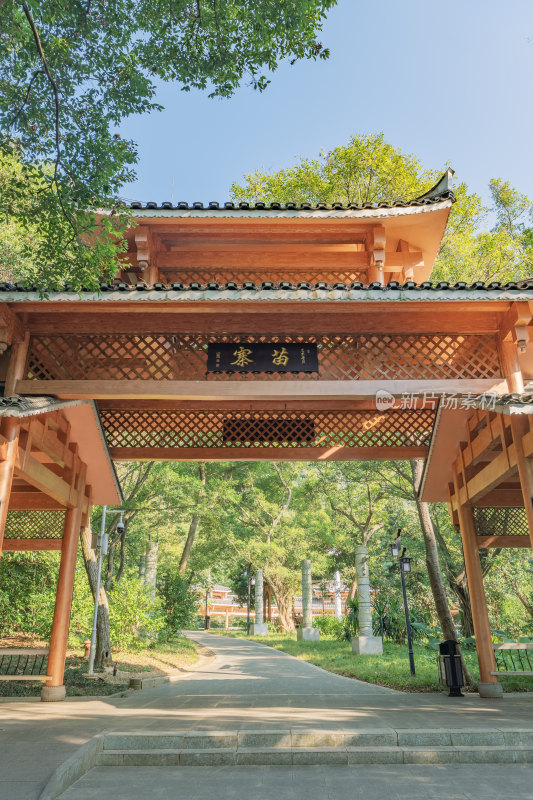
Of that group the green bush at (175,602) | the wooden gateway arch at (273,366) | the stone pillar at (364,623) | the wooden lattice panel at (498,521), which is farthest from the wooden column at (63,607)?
the green bush at (175,602)

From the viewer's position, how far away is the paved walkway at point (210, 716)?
406cm

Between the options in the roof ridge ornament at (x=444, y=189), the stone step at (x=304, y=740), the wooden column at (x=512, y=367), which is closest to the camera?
the stone step at (x=304, y=740)

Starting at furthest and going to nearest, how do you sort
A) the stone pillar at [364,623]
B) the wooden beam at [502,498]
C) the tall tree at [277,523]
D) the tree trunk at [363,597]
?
1. the tall tree at [277,523]
2. the tree trunk at [363,597]
3. the stone pillar at [364,623]
4. the wooden beam at [502,498]

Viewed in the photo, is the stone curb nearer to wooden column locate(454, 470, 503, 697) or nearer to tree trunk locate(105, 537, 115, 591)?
wooden column locate(454, 470, 503, 697)

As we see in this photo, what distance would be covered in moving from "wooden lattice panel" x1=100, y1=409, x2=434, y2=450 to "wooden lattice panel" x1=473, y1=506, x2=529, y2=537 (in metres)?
1.77

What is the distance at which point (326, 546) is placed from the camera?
27.3 m

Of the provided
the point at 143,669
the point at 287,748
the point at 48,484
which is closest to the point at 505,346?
the point at 287,748

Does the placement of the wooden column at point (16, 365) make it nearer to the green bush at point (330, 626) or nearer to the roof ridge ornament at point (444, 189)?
the roof ridge ornament at point (444, 189)

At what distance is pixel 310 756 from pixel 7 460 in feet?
14.0

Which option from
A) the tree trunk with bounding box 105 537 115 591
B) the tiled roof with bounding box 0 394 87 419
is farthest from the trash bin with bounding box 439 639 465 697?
the tree trunk with bounding box 105 537 115 591

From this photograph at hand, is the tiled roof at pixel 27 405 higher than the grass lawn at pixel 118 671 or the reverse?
higher

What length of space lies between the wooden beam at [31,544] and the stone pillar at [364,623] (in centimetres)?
981

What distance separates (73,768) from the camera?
3.88 metres

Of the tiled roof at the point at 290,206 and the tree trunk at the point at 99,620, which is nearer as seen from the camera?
the tiled roof at the point at 290,206
